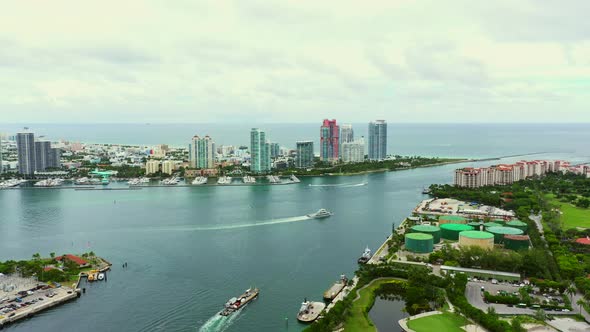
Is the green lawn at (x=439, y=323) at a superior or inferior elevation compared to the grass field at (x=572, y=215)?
inferior

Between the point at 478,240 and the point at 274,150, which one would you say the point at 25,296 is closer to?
the point at 478,240

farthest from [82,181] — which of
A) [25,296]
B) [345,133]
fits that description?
[345,133]

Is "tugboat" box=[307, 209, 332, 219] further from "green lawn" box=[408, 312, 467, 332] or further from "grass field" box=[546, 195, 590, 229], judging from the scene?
"green lawn" box=[408, 312, 467, 332]

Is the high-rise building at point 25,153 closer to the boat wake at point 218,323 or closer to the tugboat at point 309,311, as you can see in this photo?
the boat wake at point 218,323

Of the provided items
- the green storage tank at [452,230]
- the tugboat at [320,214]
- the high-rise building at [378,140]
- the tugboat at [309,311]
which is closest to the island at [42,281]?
the tugboat at [309,311]

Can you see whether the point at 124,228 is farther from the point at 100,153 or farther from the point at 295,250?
the point at 100,153
